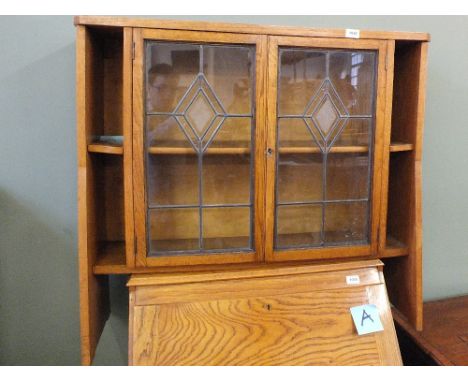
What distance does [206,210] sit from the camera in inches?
47.7

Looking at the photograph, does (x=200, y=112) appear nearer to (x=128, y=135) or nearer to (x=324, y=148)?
(x=128, y=135)

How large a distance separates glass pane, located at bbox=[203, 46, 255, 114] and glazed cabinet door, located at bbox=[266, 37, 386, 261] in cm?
8

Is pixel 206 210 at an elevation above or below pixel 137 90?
below

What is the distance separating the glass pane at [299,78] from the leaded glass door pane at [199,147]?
10 centimetres

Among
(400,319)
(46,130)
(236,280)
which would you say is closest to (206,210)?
(236,280)

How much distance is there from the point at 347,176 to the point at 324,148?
13 cm

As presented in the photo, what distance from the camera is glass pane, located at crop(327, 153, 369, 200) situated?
4.12ft

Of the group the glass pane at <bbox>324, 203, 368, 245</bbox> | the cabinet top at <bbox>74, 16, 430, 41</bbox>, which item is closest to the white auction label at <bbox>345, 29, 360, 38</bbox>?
the cabinet top at <bbox>74, 16, 430, 41</bbox>

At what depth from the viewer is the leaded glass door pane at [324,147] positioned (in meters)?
1.19

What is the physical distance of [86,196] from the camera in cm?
112

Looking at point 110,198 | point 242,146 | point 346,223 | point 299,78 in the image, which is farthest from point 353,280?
point 110,198
